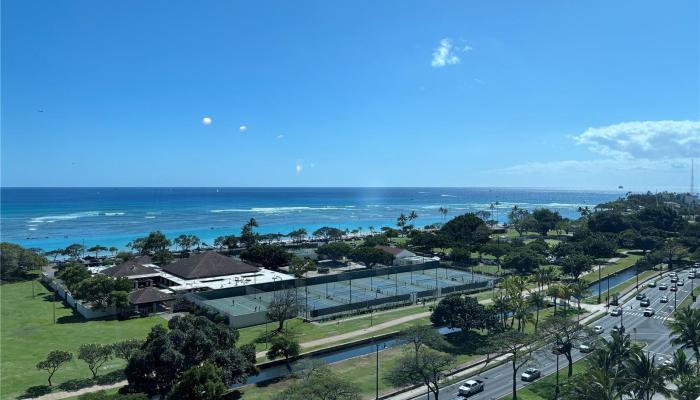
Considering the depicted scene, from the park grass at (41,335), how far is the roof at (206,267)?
14431 mm

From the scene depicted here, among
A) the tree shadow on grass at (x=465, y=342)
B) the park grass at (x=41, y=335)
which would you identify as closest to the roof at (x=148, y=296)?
the park grass at (x=41, y=335)

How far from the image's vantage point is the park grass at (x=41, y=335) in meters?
30.1

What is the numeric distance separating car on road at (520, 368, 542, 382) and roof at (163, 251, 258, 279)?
42.4m

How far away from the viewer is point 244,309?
46219 millimetres

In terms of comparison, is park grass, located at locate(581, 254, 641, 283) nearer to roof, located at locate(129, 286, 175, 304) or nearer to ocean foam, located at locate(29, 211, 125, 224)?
roof, located at locate(129, 286, 175, 304)

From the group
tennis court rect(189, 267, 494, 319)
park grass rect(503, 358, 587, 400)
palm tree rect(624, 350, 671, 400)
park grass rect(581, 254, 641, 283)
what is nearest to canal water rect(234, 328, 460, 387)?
park grass rect(503, 358, 587, 400)

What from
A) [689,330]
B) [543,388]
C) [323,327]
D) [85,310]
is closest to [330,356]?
[323,327]

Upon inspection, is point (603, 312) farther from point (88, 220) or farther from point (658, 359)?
point (88, 220)

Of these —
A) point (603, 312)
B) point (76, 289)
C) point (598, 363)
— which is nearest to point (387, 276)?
point (603, 312)

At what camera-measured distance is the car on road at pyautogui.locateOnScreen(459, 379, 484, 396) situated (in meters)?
28.0

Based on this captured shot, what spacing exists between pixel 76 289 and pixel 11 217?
489 feet

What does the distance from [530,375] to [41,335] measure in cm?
3940

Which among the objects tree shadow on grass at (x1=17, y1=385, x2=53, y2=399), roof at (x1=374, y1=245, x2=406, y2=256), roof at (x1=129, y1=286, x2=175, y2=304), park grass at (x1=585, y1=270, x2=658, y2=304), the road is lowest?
park grass at (x1=585, y1=270, x2=658, y2=304)

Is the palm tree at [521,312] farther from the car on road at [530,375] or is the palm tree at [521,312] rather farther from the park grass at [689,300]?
the park grass at [689,300]
